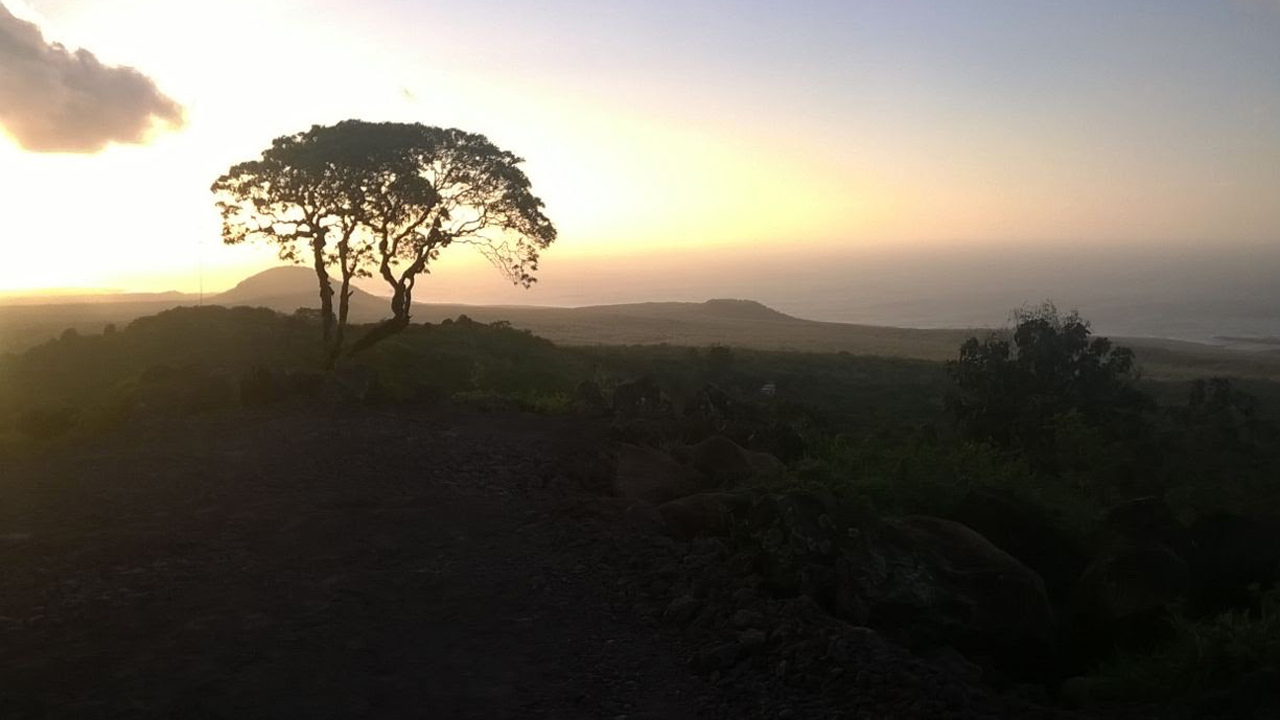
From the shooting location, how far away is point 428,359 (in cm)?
2927

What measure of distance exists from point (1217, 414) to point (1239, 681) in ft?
89.6

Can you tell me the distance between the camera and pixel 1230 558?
37.0ft

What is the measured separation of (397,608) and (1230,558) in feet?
31.1

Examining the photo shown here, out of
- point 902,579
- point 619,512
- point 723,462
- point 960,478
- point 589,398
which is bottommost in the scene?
point 902,579

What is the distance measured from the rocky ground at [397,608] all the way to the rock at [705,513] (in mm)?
335

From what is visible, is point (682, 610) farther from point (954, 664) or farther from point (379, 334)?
point (379, 334)

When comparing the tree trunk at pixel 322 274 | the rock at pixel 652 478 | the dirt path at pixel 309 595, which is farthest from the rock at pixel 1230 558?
the tree trunk at pixel 322 274

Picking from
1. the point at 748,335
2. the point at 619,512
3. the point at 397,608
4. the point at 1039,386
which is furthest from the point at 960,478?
the point at 748,335

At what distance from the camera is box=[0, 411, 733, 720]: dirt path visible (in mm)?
6953

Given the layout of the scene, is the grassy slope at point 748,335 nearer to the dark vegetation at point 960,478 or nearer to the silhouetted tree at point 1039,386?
the dark vegetation at point 960,478

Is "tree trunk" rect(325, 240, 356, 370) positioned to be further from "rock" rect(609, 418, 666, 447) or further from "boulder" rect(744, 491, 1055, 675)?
"boulder" rect(744, 491, 1055, 675)

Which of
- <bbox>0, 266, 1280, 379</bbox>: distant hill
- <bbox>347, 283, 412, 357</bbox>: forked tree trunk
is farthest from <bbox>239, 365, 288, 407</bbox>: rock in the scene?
<bbox>0, 266, 1280, 379</bbox>: distant hill

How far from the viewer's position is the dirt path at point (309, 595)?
695 cm

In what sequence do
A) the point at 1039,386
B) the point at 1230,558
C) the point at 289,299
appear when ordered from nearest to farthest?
the point at 1230,558 < the point at 1039,386 < the point at 289,299
